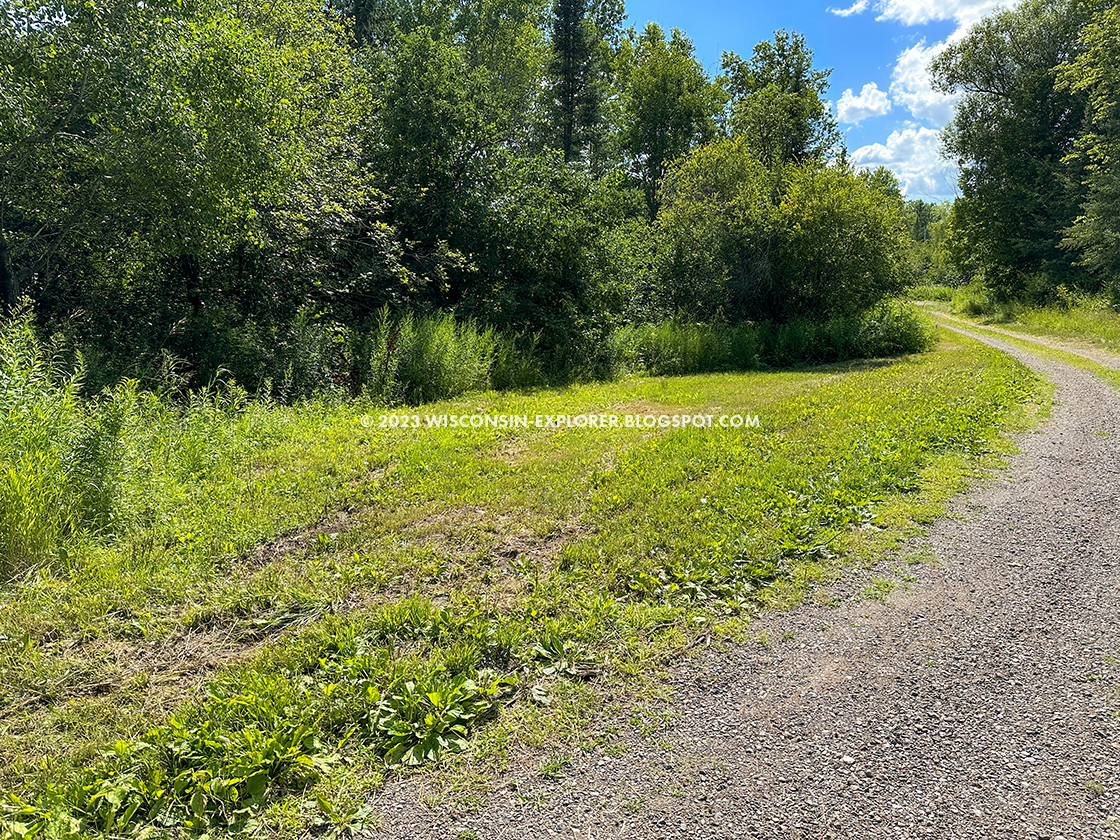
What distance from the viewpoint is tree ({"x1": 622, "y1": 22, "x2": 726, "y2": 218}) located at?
30766 mm

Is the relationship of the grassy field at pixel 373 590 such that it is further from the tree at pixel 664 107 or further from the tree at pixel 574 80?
the tree at pixel 664 107

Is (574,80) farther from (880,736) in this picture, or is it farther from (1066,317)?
(880,736)

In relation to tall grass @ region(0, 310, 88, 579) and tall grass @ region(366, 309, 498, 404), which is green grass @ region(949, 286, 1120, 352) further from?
tall grass @ region(0, 310, 88, 579)

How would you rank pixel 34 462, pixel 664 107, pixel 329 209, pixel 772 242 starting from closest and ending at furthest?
pixel 34 462
pixel 329 209
pixel 772 242
pixel 664 107

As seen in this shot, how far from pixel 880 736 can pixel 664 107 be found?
34.8m

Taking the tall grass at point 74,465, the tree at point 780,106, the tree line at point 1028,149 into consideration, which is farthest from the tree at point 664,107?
the tall grass at point 74,465

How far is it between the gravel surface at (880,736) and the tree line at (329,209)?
7.93m

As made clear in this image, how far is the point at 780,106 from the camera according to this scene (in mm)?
21344

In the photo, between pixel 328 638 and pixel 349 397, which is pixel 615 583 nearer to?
pixel 328 638

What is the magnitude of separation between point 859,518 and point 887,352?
12.9 m

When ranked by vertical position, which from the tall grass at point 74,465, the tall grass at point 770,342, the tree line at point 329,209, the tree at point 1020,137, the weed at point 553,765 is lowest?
the weed at point 553,765

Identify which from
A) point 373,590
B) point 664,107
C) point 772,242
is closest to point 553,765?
point 373,590

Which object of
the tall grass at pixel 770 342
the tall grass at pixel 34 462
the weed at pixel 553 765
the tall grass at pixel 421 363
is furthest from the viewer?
the tall grass at pixel 770 342

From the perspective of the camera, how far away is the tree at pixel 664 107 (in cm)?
3077
